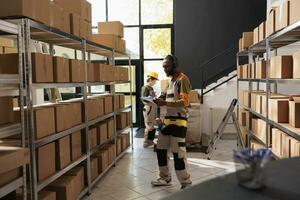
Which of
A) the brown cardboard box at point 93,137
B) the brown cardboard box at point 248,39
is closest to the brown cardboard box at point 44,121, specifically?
the brown cardboard box at point 93,137

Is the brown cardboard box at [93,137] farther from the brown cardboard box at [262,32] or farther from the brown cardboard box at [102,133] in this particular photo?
the brown cardboard box at [262,32]

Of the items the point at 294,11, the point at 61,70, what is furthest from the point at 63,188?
the point at 294,11

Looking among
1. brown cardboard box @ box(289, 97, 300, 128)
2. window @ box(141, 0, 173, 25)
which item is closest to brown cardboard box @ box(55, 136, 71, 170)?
brown cardboard box @ box(289, 97, 300, 128)

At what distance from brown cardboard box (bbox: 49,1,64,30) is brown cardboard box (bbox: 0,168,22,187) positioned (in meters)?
1.45

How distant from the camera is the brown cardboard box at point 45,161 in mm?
2889

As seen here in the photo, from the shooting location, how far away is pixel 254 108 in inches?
198

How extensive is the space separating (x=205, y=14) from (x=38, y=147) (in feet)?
24.0

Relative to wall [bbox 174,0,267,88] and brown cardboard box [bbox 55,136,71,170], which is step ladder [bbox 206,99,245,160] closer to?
brown cardboard box [bbox 55,136,71,170]

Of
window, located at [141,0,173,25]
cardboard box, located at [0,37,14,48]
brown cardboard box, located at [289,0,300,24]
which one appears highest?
window, located at [141,0,173,25]

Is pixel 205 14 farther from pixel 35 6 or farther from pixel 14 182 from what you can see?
pixel 14 182

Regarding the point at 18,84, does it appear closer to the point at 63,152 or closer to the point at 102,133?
the point at 63,152

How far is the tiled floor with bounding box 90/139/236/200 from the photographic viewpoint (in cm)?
411

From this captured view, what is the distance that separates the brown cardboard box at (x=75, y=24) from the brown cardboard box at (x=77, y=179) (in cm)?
165

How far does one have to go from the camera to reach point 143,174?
16.2ft
